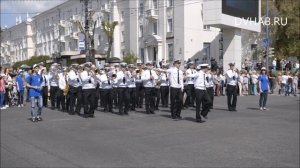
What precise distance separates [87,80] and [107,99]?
2.53 metres

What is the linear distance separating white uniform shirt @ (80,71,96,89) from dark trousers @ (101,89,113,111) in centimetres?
175

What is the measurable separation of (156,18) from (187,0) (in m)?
5.97

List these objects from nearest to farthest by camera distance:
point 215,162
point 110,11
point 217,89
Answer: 1. point 215,162
2. point 217,89
3. point 110,11

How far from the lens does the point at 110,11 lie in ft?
198

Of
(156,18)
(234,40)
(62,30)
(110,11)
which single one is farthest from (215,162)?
(62,30)

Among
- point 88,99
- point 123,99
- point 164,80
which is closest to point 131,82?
point 123,99

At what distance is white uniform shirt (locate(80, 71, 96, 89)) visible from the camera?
15.1 metres

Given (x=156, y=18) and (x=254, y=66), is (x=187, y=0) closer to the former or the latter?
(x=156, y=18)

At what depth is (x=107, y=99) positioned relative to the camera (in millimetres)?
17500

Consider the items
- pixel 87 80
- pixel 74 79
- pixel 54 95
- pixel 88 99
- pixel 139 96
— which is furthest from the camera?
pixel 54 95

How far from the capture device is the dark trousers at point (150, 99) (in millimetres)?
16375

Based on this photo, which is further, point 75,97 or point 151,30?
point 151,30

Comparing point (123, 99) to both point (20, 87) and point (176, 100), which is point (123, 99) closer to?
point (176, 100)

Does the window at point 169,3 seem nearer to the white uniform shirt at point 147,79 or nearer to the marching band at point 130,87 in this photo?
the marching band at point 130,87
